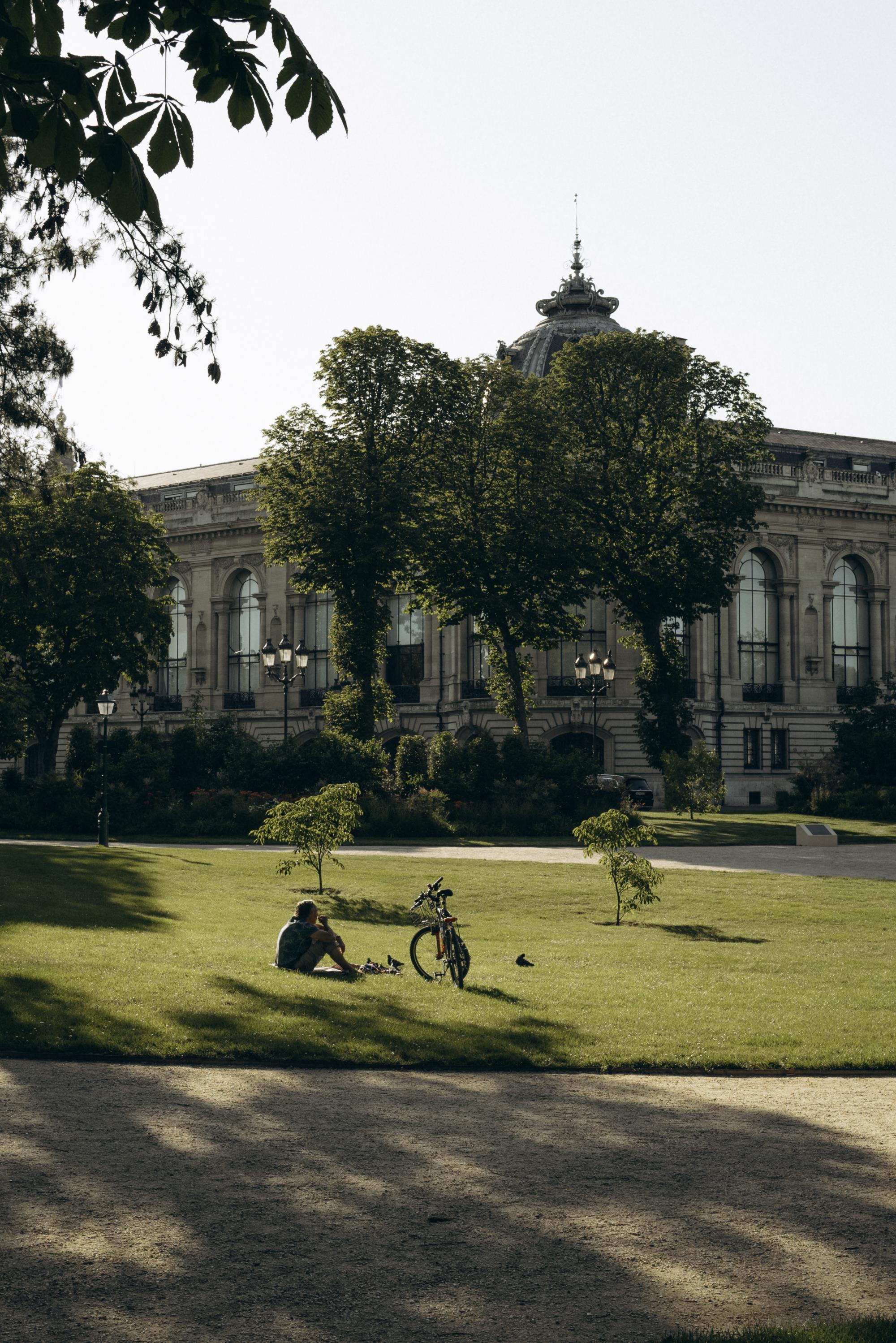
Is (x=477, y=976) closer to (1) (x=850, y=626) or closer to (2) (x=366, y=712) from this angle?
(2) (x=366, y=712)

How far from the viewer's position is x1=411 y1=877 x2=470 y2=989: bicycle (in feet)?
47.2

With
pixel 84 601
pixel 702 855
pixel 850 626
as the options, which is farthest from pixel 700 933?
pixel 850 626

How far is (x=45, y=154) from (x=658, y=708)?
153 feet

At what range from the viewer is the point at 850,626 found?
232ft

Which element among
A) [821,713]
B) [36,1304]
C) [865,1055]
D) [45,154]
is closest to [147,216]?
[45,154]

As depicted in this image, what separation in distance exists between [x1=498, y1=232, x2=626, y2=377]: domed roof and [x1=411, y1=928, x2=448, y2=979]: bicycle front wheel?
182ft

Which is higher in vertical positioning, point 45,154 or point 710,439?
point 710,439

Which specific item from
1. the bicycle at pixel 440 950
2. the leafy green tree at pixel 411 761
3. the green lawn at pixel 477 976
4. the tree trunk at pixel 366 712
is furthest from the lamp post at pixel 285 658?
the bicycle at pixel 440 950

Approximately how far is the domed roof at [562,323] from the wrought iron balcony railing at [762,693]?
66.5 feet

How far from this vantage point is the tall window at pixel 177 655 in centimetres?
7838

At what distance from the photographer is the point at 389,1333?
507 centimetres

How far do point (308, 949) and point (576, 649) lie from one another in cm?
5007

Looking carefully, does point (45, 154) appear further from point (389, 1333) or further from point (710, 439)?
point (710, 439)

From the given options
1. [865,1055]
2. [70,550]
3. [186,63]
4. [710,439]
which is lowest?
[865,1055]
